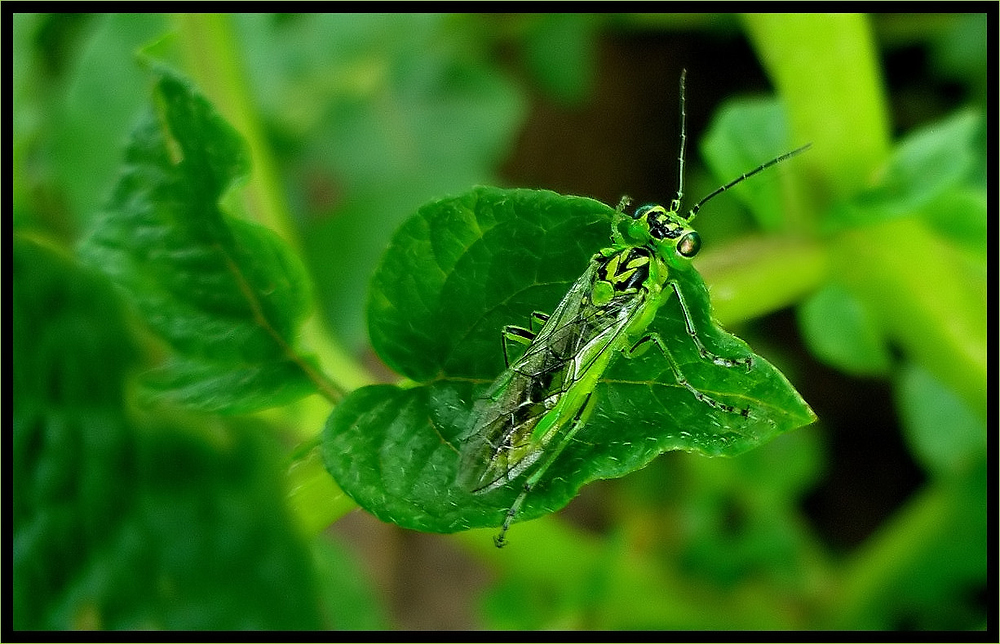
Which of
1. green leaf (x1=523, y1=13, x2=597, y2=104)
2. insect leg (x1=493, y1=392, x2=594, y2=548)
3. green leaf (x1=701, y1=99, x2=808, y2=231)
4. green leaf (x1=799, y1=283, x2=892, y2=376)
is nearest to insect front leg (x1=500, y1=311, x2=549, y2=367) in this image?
insect leg (x1=493, y1=392, x2=594, y2=548)

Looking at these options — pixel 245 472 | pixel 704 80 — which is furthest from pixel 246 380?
pixel 704 80

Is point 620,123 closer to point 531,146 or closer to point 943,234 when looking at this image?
point 531,146

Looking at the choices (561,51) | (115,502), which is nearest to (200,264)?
(115,502)

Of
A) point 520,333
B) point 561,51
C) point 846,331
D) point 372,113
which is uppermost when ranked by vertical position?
point 372,113

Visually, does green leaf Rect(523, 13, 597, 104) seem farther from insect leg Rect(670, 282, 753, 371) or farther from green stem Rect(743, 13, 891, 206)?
insect leg Rect(670, 282, 753, 371)

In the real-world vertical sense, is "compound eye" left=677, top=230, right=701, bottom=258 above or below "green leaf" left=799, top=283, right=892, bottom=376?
above

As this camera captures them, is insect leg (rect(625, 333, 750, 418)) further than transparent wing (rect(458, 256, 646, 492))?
No

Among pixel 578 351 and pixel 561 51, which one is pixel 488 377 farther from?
pixel 561 51
